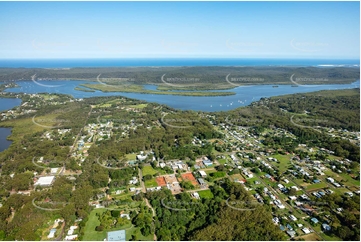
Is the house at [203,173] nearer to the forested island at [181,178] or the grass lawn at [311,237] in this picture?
the forested island at [181,178]

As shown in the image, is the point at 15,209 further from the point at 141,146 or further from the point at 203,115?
the point at 203,115

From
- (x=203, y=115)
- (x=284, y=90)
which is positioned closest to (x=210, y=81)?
(x=284, y=90)

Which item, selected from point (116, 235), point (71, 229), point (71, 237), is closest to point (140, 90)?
point (71, 229)

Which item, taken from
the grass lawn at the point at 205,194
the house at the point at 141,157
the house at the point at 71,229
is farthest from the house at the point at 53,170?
the grass lawn at the point at 205,194

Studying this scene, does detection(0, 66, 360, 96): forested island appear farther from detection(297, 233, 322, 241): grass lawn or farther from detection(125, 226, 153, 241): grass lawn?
detection(297, 233, 322, 241): grass lawn

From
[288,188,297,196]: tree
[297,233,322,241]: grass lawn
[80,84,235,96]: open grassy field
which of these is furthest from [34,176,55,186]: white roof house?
[80,84,235,96]: open grassy field

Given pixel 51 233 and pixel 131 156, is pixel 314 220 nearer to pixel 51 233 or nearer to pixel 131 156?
pixel 51 233
